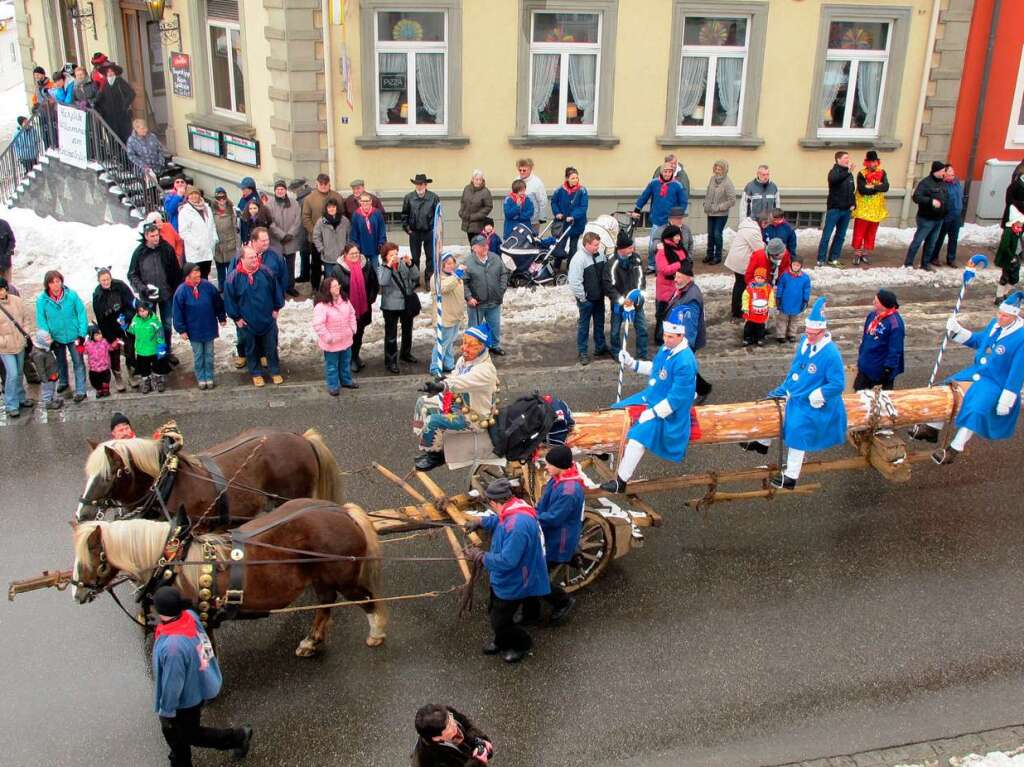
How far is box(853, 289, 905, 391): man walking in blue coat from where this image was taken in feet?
31.5

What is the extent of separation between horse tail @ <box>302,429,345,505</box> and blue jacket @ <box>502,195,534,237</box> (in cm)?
772

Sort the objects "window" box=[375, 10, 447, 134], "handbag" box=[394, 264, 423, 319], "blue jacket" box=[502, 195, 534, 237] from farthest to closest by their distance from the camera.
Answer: "window" box=[375, 10, 447, 134] → "blue jacket" box=[502, 195, 534, 237] → "handbag" box=[394, 264, 423, 319]

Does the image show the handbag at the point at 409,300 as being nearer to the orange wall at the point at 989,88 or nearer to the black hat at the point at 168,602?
the black hat at the point at 168,602

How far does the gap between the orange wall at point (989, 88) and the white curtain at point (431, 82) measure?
9.35m

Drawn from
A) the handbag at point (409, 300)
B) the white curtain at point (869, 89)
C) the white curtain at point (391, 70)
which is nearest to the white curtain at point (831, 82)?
the white curtain at point (869, 89)

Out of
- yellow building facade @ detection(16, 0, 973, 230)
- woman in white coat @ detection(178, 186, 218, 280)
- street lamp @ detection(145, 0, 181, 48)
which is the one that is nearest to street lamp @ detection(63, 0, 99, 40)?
street lamp @ detection(145, 0, 181, 48)

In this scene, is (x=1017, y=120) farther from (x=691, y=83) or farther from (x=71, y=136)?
(x=71, y=136)

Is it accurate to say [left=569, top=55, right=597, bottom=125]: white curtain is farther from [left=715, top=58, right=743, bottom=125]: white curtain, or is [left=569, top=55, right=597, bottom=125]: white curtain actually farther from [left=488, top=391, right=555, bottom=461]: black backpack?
[left=488, top=391, right=555, bottom=461]: black backpack

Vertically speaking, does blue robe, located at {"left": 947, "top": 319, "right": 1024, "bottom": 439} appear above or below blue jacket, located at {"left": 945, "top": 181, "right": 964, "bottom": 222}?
below

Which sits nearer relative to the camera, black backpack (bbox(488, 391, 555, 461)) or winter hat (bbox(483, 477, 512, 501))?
winter hat (bbox(483, 477, 512, 501))

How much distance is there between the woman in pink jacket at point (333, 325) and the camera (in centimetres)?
1116

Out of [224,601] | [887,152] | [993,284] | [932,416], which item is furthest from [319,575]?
[887,152]

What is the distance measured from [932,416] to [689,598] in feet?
9.66

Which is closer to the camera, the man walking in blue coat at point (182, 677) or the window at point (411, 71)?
the man walking in blue coat at point (182, 677)
